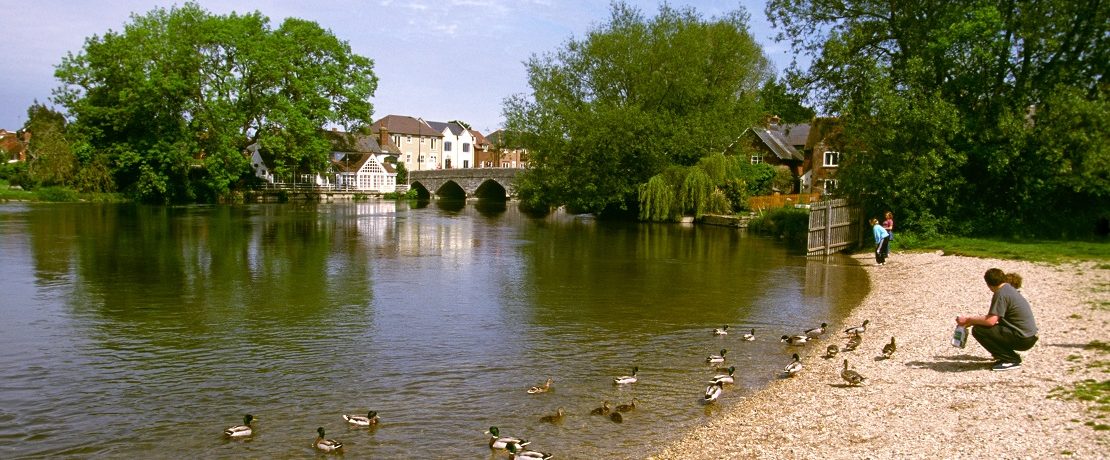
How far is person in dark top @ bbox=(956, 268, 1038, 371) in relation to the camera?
12023 mm

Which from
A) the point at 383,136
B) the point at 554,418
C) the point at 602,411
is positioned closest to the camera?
the point at 554,418

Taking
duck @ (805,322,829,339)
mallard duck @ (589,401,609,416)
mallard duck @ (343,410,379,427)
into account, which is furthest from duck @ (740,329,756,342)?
mallard duck @ (343,410,379,427)

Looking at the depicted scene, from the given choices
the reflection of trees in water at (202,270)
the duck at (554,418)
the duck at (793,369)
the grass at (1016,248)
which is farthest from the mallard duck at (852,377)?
the grass at (1016,248)

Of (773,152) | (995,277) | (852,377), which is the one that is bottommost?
(852,377)

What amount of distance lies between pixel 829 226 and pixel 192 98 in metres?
71.2

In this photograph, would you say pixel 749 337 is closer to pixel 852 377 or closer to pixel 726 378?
pixel 726 378

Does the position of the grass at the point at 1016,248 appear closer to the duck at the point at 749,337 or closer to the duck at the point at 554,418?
the duck at the point at 749,337

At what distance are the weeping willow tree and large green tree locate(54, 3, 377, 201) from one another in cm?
4339

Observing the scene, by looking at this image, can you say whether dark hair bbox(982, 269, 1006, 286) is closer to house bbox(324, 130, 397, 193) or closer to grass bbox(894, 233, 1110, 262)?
grass bbox(894, 233, 1110, 262)

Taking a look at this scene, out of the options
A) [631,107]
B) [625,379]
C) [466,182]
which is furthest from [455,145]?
[625,379]

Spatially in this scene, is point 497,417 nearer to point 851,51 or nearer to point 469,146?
point 851,51

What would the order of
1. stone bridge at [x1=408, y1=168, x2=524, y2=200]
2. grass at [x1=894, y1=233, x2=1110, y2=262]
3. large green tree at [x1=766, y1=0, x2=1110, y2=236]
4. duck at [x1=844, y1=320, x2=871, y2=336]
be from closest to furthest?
duck at [x1=844, y1=320, x2=871, y2=336] < grass at [x1=894, y1=233, x2=1110, y2=262] < large green tree at [x1=766, y1=0, x2=1110, y2=236] < stone bridge at [x1=408, y1=168, x2=524, y2=200]

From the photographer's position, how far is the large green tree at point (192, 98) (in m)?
77.7

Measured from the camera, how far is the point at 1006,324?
477 inches
